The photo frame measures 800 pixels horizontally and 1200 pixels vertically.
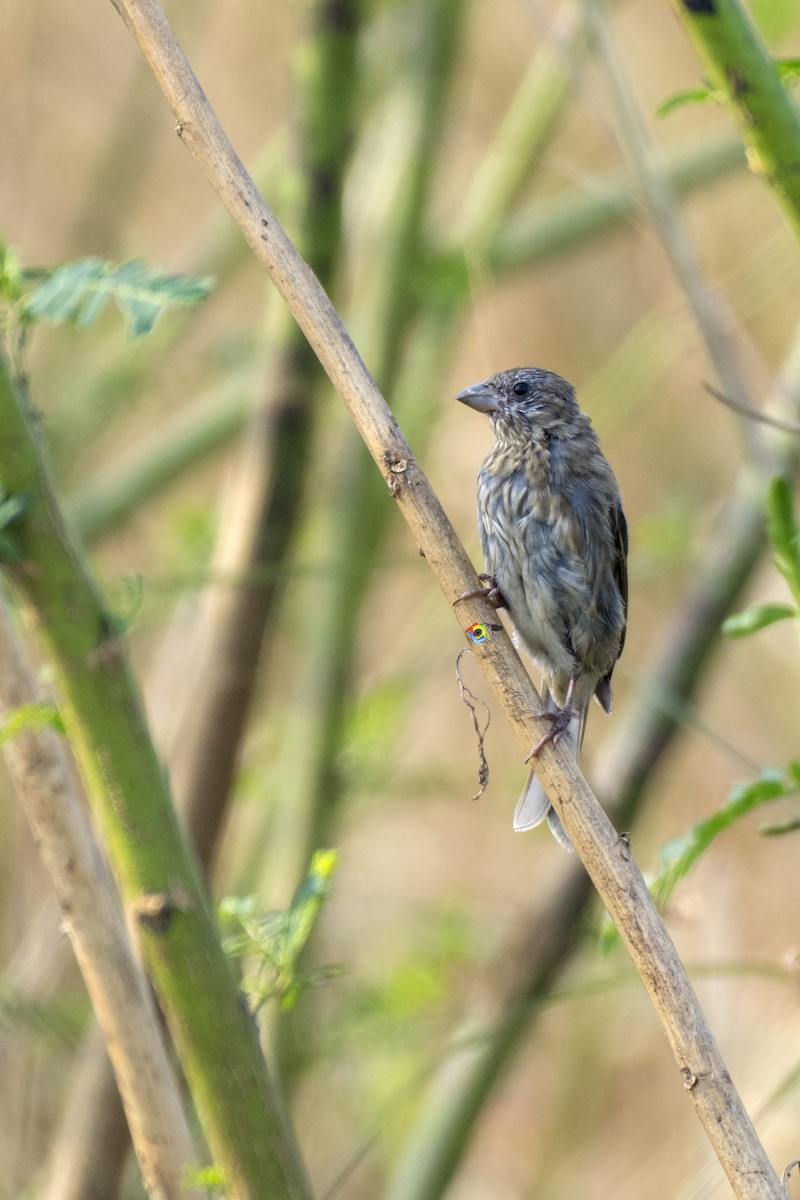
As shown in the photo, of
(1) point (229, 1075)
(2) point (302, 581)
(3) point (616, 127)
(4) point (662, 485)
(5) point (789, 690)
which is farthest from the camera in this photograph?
(4) point (662, 485)

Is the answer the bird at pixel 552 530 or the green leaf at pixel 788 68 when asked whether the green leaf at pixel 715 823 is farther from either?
the bird at pixel 552 530

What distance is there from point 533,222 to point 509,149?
0.22m

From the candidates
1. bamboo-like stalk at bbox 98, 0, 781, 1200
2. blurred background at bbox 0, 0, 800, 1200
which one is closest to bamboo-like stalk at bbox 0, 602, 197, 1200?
blurred background at bbox 0, 0, 800, 1200

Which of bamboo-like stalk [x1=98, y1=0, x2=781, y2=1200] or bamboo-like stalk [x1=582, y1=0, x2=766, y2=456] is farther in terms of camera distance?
bamboo-like stalk [x1=582, y1=0, x2=766, y2=456]

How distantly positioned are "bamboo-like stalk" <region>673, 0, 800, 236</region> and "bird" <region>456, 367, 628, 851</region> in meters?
1.37

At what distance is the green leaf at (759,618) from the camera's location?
189 centimetres

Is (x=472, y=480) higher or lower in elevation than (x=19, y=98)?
lower

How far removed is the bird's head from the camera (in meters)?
3.18

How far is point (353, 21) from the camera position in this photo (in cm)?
301

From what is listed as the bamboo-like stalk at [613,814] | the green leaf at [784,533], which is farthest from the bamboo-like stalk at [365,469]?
the green leaf at [784,533]

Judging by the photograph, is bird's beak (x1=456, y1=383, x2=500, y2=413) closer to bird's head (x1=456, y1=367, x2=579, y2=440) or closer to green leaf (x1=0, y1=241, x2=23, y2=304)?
bird's head (x1=456, y1=367, x2=579, y2=440)

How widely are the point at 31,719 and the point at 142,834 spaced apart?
0.66 feet

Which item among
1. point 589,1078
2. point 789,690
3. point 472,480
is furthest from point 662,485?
point 589,1078

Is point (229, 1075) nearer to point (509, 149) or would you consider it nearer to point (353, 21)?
point (353, 21)
